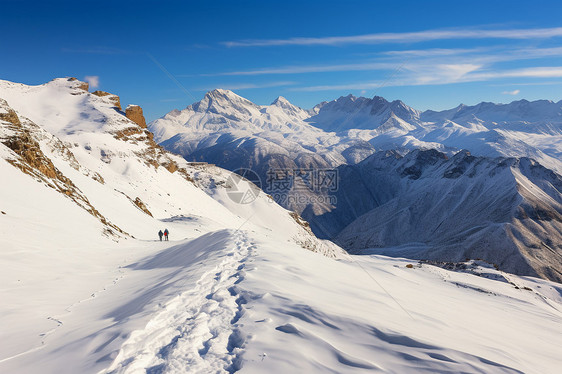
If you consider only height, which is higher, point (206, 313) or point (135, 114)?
point (135, 114)

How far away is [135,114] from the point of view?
79.6 meters

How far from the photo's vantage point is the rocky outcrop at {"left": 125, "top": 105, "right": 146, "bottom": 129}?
7811cm

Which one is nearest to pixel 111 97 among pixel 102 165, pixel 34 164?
pixel 102 165

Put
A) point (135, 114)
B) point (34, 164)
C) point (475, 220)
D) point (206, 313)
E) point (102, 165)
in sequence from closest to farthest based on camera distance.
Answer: point (206, 313), point (34, 164), point (102, 165), point (135, 114), point (475, 220)

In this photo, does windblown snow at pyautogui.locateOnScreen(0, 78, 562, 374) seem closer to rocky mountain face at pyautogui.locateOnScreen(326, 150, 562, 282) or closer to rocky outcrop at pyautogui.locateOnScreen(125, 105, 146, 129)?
rocky outcrop at pyautogui.locateOnScreen(125, 105, 146, 129)

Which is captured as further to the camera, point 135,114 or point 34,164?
point 135,114

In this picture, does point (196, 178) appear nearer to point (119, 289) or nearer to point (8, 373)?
point (119, 289)

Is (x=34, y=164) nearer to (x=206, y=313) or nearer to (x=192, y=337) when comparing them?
(x=206, y=313)

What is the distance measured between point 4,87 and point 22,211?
93.2m

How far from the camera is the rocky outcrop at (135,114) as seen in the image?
78.1 metres

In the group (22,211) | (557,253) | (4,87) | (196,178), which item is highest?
(4,87)

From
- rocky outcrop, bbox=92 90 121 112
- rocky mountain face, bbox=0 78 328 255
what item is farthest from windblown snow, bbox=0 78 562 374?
rocky outcrop, bbox=92 90 121 112

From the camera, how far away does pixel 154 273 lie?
12.0m

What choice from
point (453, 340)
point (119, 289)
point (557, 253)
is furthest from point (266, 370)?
point (557, 253)
